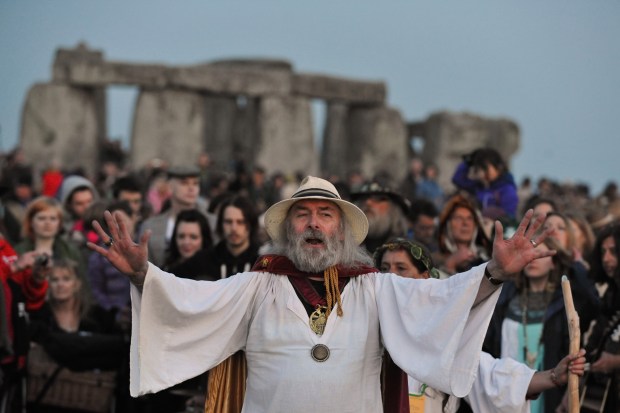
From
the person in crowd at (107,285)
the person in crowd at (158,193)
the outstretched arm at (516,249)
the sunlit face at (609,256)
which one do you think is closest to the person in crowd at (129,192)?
the person in crowd at (107,285)

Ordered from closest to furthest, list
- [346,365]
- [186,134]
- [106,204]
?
[346,365], [106,204], [186,134]

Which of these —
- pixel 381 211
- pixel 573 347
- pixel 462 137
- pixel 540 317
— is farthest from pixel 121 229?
pixel 462 137

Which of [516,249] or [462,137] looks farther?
[462,137]

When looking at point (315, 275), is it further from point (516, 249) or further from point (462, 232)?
point (462, 232)

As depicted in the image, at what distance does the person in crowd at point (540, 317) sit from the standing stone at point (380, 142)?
19.4 meters

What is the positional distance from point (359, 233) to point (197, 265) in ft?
8.24

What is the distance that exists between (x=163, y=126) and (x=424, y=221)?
1575 cm

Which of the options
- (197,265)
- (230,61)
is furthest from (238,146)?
(197,265)

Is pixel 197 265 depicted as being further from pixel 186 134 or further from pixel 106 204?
pixel 186 134

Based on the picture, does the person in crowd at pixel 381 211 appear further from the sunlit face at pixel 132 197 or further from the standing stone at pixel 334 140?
the standing stone at pixel 334 140

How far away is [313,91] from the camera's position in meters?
25.8

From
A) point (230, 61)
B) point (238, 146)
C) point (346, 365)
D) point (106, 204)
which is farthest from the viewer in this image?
point (230, 61)

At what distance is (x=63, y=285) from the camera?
26.6ft

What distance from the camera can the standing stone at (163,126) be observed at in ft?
80.8
